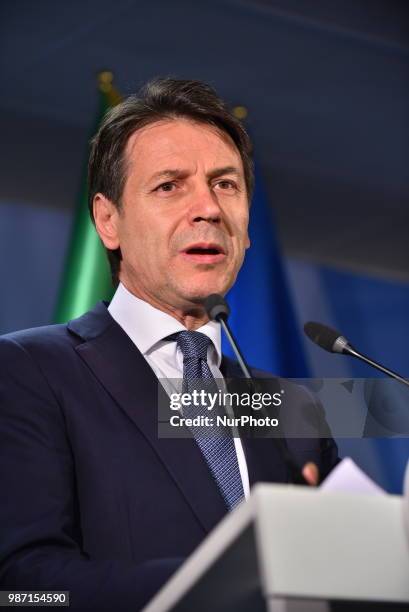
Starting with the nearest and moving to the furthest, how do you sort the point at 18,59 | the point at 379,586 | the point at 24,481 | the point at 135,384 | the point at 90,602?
the point at 379,586 < the point at 90,602 < the point at 24,481 < the point at 135,384 < the point at 18,59

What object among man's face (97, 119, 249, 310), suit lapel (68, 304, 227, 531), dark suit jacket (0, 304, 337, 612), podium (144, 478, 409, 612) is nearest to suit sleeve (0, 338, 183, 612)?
dark suit jacket (0, 304, 337, 612)

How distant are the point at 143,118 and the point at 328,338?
0.73 meters

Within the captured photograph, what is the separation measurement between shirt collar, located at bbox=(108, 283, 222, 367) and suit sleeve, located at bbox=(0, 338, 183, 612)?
23 cm

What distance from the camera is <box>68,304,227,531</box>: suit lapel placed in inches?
60.4

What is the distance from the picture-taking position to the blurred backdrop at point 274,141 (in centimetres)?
353

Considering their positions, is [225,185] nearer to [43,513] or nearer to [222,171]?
[222,171]

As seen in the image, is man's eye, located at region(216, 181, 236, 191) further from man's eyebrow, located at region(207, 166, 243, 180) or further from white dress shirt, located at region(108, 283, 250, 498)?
white dress shirt, located at region(108, 283, 250, 498)

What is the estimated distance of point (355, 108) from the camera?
4000mm

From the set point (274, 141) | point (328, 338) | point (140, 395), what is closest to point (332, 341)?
point (328, 338)

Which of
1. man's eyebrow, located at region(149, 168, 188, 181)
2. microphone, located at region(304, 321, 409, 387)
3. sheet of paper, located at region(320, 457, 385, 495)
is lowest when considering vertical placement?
sheet of paper, located at region(320, 457, 385, 495)

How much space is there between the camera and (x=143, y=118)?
204 cm

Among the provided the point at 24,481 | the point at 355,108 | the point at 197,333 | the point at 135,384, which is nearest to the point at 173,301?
the point at 197,333

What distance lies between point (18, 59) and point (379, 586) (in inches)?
120

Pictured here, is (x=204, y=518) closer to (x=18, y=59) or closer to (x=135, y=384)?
(x=135, y=384)
